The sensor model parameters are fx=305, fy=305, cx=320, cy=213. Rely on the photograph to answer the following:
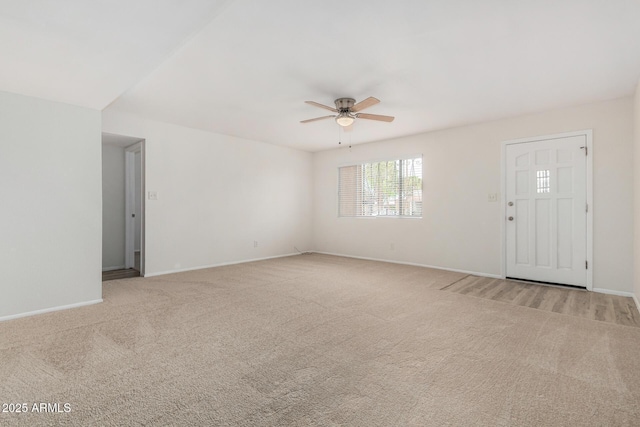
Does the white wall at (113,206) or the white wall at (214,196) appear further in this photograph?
the white wall at (113,206)

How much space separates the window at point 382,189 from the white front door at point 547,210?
1552 mm

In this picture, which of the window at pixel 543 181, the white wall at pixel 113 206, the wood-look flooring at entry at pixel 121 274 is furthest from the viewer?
the white wall at pixel 113 206

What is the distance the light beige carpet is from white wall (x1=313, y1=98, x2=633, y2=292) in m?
1.60

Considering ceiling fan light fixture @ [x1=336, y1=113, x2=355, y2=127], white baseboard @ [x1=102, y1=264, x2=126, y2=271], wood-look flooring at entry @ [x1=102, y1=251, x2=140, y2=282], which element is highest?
ceiling fan light fixture @ [x1=336, y1=113, x2=355, y2=127]

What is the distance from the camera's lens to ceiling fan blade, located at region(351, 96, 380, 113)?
328 cm

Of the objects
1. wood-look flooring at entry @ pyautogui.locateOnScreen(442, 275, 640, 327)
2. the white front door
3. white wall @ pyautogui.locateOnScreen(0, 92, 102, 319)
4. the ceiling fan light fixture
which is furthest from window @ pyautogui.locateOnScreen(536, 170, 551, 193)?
white wall @ pyautogui.locateOnScreen(0, 92, 102, 319)

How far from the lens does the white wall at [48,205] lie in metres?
2.98

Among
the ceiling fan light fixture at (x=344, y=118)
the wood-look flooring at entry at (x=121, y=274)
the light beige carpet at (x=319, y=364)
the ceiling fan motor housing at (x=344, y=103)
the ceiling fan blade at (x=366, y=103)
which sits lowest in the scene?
the light beige carpet at (x=319, y=364)

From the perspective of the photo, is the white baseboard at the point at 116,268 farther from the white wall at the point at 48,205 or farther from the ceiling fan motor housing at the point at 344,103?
the ceiling fan motor housing at the point at 344,103

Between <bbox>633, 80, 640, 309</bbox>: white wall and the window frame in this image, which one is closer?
<bbox>633, 80, 640, 309</bbox>: white wall

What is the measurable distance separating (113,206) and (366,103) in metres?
5.05

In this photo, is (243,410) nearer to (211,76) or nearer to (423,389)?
(423,389)

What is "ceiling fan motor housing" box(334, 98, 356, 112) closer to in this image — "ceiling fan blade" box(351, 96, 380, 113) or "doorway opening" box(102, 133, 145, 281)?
"ceiling fan blade" box(351, 96, 380, 113)

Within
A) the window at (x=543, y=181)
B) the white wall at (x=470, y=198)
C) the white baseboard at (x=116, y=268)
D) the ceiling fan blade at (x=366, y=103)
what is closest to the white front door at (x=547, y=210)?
the window at (x=543, y=181)
